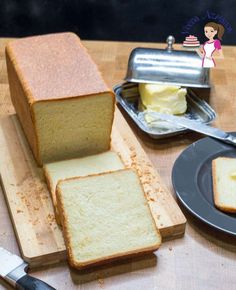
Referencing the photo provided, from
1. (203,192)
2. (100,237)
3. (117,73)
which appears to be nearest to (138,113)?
(117,73)

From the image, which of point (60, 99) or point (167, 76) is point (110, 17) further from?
point (60, 99)

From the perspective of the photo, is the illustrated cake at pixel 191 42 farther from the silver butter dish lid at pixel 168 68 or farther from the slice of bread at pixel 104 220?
the slice of bread at pixel 104 220

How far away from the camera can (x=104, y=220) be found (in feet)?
4.46

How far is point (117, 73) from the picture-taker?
2096 mm

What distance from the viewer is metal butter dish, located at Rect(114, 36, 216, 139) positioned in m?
1.86

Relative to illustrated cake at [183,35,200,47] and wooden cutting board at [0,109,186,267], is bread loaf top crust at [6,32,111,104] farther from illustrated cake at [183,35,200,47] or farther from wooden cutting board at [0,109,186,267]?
illustrated cake at [183,35,200,47]

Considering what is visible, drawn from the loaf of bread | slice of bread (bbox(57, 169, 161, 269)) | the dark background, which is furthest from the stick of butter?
the dark background

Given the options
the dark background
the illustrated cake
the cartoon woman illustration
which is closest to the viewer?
the cartoon woman illustration

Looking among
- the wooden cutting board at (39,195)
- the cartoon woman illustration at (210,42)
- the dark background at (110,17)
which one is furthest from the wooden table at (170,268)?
the dark background at (110,17)

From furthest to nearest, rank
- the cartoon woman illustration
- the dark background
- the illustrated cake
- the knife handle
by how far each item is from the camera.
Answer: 1. the dark background
2. the illustrated cake
3. the cartoon woman illustration
4. the knife handle

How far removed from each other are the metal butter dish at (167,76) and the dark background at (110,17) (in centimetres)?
142

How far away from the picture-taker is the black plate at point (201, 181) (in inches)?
55.9

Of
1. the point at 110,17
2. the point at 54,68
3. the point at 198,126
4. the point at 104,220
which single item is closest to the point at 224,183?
the point at 198,126

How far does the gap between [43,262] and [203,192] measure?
50cm
